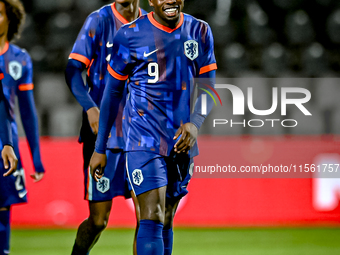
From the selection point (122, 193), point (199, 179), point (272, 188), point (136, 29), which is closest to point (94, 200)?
point (122, 193)

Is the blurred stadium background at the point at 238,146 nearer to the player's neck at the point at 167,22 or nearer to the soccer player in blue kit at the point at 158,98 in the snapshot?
the soccer player in blue kit at the point at 158,98

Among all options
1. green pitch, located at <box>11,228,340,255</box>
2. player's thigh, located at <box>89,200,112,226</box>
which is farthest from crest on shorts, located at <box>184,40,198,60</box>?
green pitch, located at <box>11,228,340,255</box>

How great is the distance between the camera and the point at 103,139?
7.82ft

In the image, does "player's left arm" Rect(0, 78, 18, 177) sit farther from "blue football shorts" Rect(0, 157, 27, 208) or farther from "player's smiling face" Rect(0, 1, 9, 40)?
"player's smiling face" Rect(0, 1, 9, 40)

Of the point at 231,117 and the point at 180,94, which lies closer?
the point at 180,94

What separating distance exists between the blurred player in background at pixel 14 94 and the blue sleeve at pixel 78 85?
450 millimetres

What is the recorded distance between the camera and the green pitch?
12.2 ft

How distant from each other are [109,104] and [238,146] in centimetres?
250

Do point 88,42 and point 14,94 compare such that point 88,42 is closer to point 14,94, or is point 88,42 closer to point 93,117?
point 93,117

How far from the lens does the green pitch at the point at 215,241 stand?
371 centimetres

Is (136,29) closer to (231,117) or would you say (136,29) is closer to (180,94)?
(180,94)

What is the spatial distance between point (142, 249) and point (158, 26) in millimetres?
959

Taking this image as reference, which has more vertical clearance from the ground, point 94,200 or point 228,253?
point 94,200

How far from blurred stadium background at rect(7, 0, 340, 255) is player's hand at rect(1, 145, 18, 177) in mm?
987
